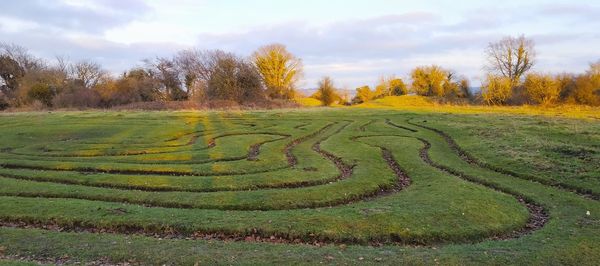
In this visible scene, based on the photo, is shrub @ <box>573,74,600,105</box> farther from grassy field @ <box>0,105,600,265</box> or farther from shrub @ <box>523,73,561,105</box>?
grassy field @ <box>0,105,600,265</box>

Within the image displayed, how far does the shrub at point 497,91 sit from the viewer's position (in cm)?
8175

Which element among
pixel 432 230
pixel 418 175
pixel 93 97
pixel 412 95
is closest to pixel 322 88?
pixel 412 95

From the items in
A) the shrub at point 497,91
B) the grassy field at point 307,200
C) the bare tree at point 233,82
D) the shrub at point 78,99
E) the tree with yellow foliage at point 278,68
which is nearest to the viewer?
the grassy field at point 307,200

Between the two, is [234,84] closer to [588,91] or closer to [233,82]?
[233,82]

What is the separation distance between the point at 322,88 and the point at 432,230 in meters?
87.0

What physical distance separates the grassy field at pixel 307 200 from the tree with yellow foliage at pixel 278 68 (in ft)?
227

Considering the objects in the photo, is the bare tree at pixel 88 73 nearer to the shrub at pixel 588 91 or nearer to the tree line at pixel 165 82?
the tree line at pixel 165 82

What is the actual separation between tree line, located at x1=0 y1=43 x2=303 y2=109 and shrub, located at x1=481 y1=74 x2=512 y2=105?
143ft

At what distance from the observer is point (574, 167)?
74.2ft

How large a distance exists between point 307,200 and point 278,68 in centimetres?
8930

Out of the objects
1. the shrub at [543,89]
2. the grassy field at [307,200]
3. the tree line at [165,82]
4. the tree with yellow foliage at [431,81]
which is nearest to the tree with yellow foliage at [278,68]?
the tree line at [165,82]

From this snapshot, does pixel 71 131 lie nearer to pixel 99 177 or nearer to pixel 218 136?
pixel 218 136

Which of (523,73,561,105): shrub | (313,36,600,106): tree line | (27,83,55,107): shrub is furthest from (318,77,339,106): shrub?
(27,83,55,107): shrub

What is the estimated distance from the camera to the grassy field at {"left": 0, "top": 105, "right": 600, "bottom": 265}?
12680mm
